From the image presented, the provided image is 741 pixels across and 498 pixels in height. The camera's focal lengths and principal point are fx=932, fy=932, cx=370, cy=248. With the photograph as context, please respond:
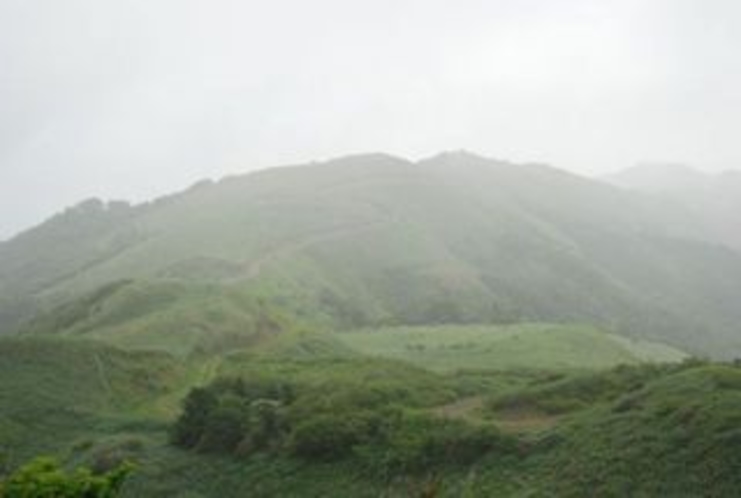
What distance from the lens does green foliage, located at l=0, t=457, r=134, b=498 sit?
73.5ft

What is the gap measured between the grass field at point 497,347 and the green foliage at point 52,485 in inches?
2265

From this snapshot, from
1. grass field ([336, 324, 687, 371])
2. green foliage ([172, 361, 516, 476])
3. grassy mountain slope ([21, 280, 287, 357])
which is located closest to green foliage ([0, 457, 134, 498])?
green foliage ([172, 361, 516, 476])

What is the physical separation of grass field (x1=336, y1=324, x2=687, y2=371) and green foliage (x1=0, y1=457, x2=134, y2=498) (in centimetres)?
5754

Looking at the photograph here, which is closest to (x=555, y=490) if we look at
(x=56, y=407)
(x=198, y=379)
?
(x=56, y=407)

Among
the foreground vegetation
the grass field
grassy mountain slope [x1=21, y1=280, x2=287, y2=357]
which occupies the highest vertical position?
grassy mountain slope [x1=21, y1=280, x2=287, y2=357]

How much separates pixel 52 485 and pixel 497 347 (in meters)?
75.9

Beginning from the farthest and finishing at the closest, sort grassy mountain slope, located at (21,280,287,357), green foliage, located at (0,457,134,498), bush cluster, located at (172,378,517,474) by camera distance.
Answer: grassy mountain slope, located at (21,280,287,357)
bush cluster, located at (172,378,517,474)
green foliage, located at (0,457,134,498)

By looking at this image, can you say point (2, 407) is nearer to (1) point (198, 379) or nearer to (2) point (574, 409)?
(1) point (198, 379)

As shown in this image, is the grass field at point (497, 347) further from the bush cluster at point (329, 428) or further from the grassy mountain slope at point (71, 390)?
the bush cluster at point (329, 428)

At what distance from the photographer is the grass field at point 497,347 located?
87.1m

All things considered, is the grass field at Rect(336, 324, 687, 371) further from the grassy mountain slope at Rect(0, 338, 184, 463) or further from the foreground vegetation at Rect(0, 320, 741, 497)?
the grassy mountain slope at Rect(0, 338, 184, 463)

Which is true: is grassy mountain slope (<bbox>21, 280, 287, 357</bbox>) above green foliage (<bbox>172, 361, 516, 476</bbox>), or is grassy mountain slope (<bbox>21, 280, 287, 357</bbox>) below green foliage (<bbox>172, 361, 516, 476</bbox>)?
above

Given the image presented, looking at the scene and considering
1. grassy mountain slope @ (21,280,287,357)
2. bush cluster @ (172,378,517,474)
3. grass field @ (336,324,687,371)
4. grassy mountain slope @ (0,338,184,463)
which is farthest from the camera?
grass field @ (336,324,687,371)

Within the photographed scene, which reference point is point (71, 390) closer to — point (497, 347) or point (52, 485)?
point (497, 347)
